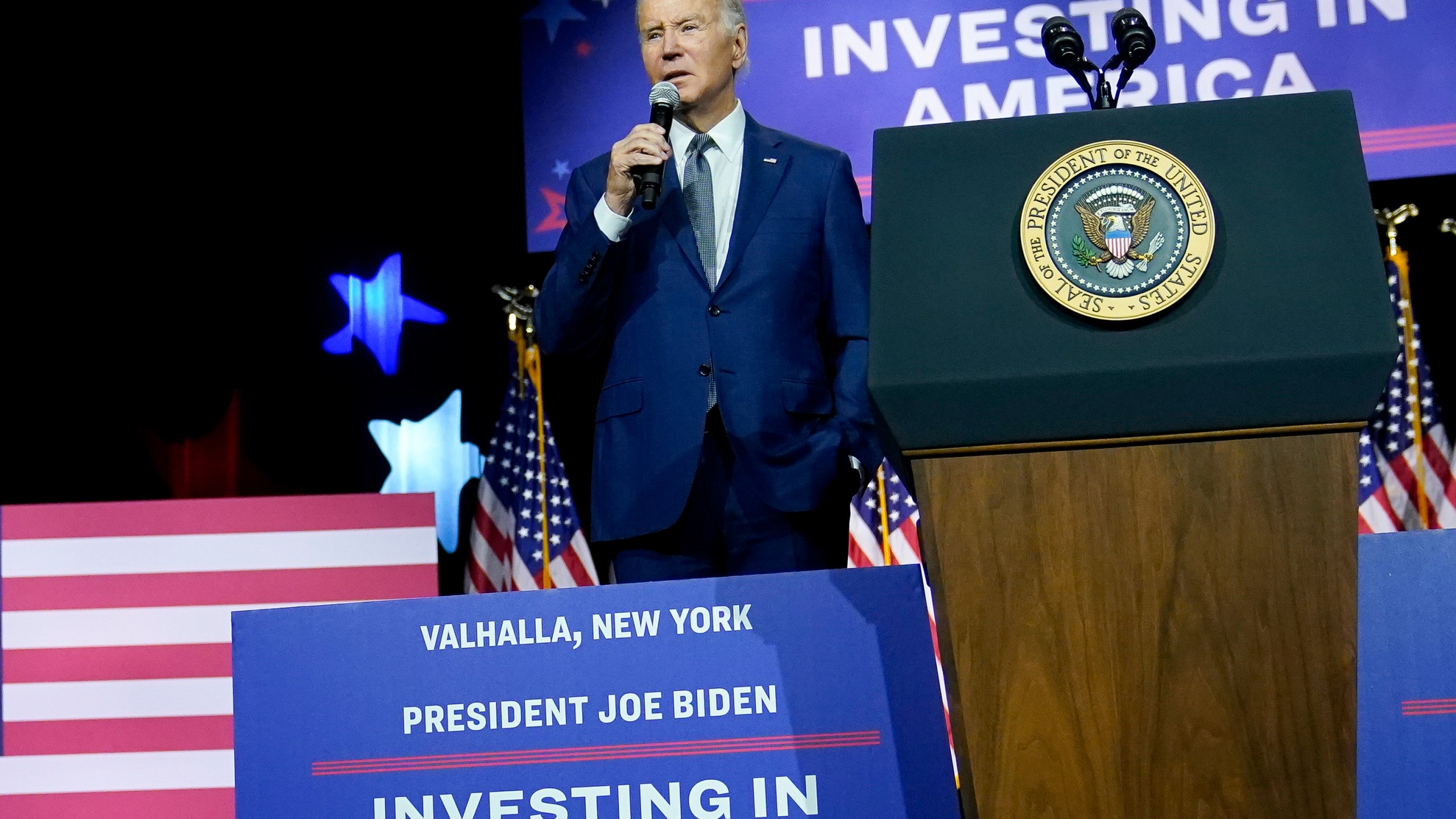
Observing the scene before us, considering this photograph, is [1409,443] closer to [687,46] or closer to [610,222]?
[687,46]

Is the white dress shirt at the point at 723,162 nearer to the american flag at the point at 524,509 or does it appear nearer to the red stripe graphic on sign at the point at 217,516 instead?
the red stripe graphic on sign at the point at 217,516

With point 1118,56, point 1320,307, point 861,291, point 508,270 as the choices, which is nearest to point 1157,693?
point 1320,307

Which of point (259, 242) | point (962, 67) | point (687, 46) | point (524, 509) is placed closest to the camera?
point (687, 46)

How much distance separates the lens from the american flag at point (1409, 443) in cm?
433

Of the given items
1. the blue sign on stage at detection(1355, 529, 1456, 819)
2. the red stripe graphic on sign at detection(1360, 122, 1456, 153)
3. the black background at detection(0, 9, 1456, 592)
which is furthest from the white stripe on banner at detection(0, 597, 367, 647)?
the red stripe graphic on sign at detection(1360, 122, 1456, 153)

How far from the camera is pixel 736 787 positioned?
1505 mm

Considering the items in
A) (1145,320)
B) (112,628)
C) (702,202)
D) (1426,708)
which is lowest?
(1426,708)

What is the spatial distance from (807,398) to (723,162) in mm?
385

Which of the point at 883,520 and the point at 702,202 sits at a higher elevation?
the point at 883,520

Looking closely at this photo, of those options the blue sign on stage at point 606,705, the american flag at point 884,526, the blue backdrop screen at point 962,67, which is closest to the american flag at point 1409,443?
the blue backdrop screen at point 962,67

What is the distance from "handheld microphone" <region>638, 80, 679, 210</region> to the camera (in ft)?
5.59

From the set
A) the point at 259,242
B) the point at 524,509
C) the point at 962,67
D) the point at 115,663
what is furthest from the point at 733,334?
the point at 259,242

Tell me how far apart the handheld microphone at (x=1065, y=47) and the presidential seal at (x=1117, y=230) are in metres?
0.29

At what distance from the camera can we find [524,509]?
4641mm
